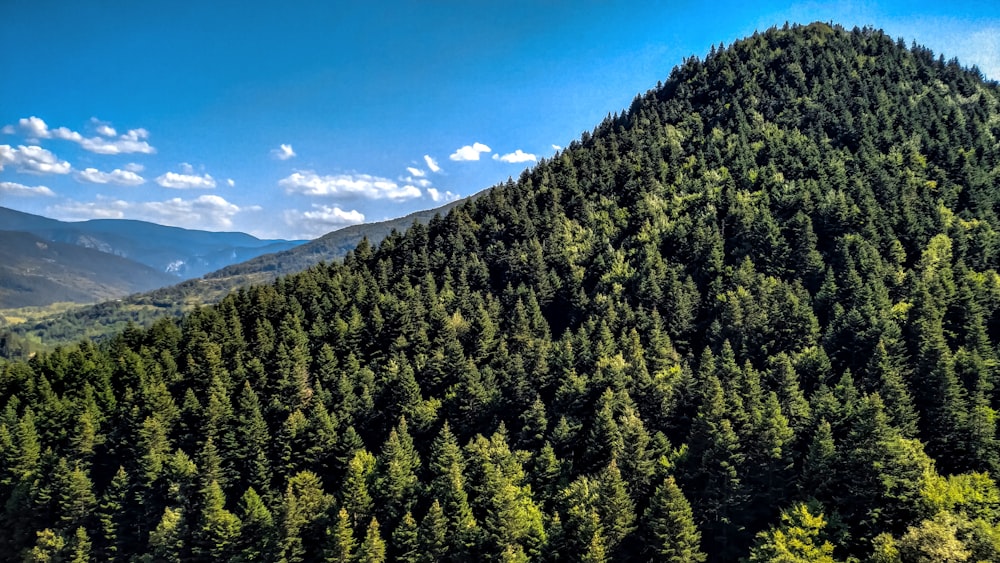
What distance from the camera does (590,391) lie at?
279 feet

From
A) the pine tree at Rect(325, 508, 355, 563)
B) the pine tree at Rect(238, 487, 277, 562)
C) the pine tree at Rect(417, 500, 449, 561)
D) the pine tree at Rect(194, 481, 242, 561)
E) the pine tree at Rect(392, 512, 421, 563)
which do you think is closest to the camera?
the pine tree at Rect(417, 500, 449, 561)

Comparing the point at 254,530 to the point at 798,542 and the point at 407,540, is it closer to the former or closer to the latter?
the point at 407,540

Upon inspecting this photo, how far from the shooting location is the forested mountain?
62.2 meters

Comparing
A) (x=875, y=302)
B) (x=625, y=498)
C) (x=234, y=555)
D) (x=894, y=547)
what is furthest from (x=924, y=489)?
(x=234, y=555)

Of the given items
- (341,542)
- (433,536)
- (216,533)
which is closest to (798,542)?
(433,536)

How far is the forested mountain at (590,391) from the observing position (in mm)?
62188

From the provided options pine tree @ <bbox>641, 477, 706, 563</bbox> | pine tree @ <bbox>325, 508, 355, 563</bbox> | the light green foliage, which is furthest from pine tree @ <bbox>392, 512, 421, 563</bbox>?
the light green foliage

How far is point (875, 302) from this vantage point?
9738 cm

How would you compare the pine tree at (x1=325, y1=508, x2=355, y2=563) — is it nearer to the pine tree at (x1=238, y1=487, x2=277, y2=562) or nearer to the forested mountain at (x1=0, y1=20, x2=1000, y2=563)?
the forested mountain at (x1=0, y1=20, x2=1000, y2=563)

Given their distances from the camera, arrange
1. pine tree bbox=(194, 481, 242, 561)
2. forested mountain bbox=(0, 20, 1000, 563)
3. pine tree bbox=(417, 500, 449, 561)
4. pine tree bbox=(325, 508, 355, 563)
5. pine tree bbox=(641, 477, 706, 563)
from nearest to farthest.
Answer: pine tree bbox=(641, 477, 706, 563), forested mountain bbox=(0, 20, 1000, 563), pine tree bbox=(417, 500, 449, 561), pine tree bbox=(325, 508, 355, 563), pine tree bbox=(194, 481, 242, 561)

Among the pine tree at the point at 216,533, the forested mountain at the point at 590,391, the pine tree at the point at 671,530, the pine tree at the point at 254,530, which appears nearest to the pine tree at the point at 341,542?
the forested mountain at the point at 590,391

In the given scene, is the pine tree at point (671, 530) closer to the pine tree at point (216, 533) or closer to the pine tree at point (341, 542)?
the pine tree at point (341, 542)

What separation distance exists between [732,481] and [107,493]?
284 feet

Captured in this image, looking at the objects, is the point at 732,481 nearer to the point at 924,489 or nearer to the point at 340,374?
the point at 924,489
